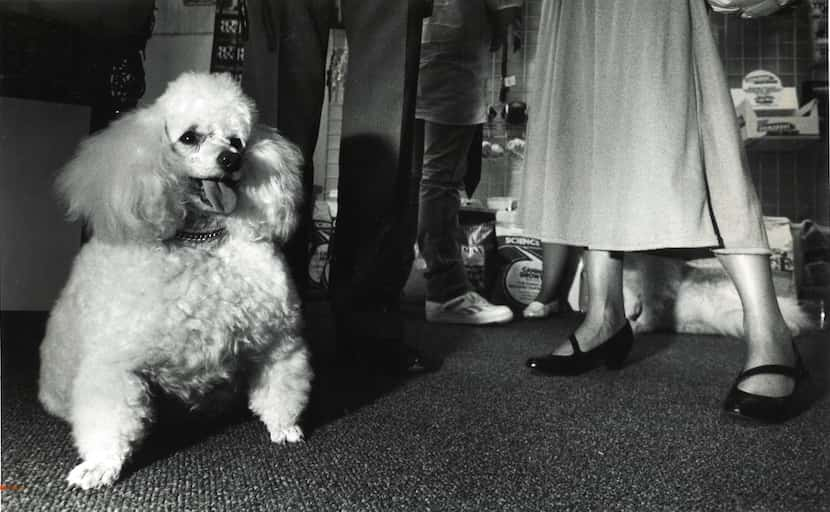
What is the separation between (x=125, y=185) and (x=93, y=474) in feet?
0.97

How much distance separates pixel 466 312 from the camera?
1.82 metres

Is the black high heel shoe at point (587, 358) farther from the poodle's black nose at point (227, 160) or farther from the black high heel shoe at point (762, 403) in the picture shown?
the poodle's black nose at point (227, 160)

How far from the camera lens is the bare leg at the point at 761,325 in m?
0.82

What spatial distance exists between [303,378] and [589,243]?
588 mm

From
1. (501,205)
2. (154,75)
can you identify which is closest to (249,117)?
(154,75)

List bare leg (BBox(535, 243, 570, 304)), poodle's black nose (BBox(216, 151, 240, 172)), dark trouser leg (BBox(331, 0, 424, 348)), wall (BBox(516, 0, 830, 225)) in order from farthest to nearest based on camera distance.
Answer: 1. wall (BBox(516, 0, 830, 225))
2. bare leg (BBox(535, 243, 570, 304))
3. dark trouser leg (BBox(331, 0, 424, 348))
4. poodle's black nose (BBox(216, 151, 240, 172))

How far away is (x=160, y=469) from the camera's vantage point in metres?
0.61

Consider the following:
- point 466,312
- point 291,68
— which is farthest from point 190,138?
point 466,312

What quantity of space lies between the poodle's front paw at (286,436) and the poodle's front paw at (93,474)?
0.18 m

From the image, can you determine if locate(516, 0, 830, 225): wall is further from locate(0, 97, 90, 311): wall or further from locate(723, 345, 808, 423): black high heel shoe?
locate(0, 97, 90, 311): wall

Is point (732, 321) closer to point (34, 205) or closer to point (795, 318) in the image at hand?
point (795, 318)

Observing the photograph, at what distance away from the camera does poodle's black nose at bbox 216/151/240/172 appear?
67 cm

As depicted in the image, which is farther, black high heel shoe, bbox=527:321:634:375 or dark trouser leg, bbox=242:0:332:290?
black high heel shoe, bbox=527:321:634:375

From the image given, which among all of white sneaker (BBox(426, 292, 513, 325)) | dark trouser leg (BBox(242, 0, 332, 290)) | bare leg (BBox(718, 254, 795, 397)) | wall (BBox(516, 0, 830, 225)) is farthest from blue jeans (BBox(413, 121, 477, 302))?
wall (BBox(516, 0, 830, 225))
